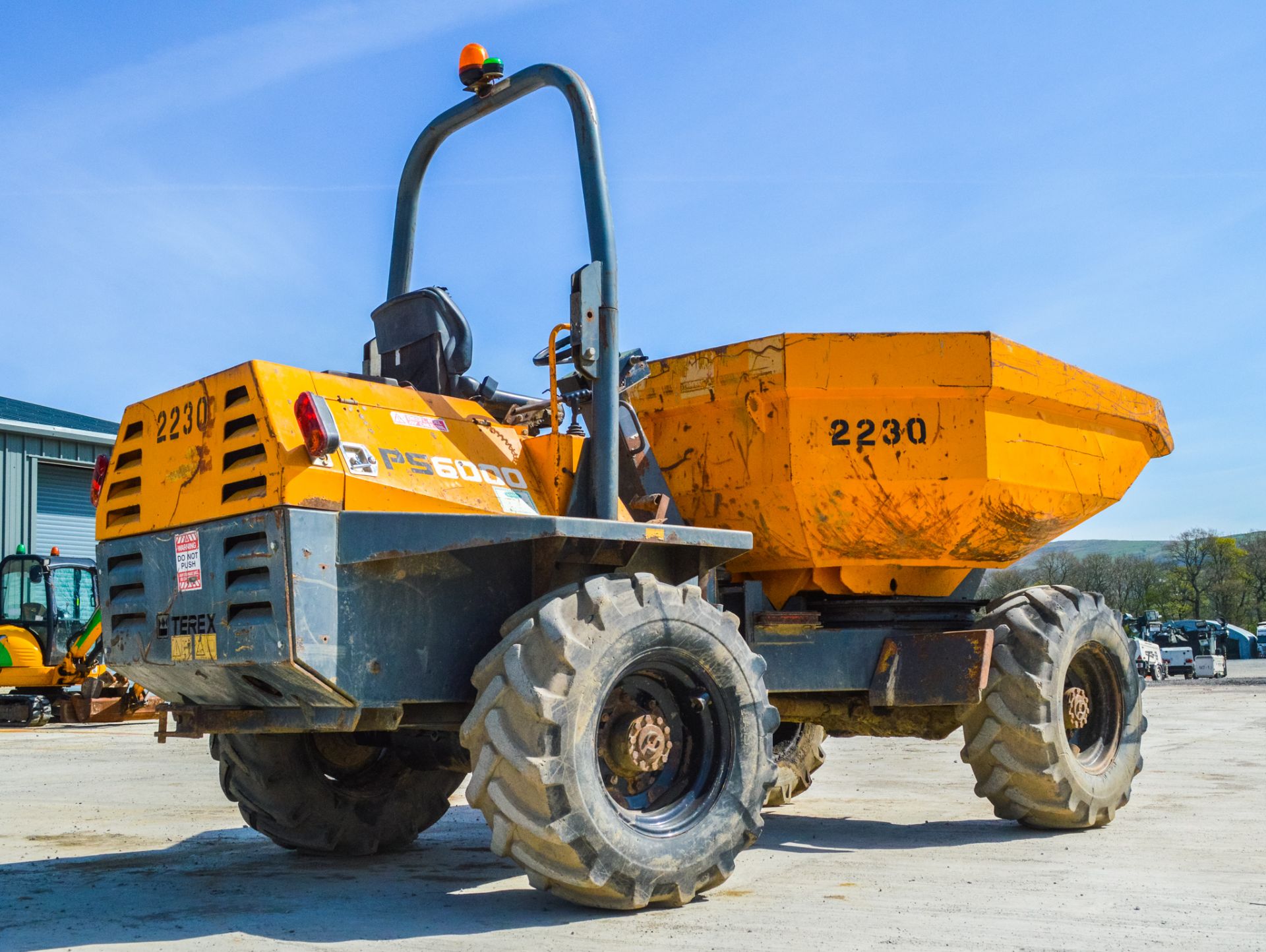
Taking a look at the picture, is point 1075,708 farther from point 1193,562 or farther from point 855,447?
point 1193,562

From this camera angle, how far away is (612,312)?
17.7 ft

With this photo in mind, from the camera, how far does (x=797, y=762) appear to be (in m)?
8.66

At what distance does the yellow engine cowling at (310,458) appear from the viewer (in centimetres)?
470

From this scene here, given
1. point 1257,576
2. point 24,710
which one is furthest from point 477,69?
point 1257,576

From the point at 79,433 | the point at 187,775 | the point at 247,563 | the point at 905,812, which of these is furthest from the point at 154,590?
the point at 79,433

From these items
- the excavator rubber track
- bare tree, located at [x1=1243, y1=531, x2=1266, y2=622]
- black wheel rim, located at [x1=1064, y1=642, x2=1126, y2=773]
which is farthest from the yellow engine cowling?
bare tree, located at [x1=1243, y1=531, x2=1266, y2=622]

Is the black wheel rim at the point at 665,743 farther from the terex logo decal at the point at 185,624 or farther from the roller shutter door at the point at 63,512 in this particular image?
the roller shutter door at the point at 63,512

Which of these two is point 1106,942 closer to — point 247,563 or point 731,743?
point 731,743

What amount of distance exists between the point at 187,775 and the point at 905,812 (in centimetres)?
640

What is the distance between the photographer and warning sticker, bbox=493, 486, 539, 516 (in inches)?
207

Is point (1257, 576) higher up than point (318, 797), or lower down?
higher up

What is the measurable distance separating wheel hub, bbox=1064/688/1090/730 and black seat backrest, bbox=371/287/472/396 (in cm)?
394

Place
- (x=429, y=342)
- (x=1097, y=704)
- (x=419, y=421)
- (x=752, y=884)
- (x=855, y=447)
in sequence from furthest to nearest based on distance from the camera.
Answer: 1. (x=1097, y=704)
2. (x=855, y=447)
3. (x=429, y=342)
4. (x=752, y=884)
5. (x=419, y=421)

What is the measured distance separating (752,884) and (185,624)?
2.57 meters
